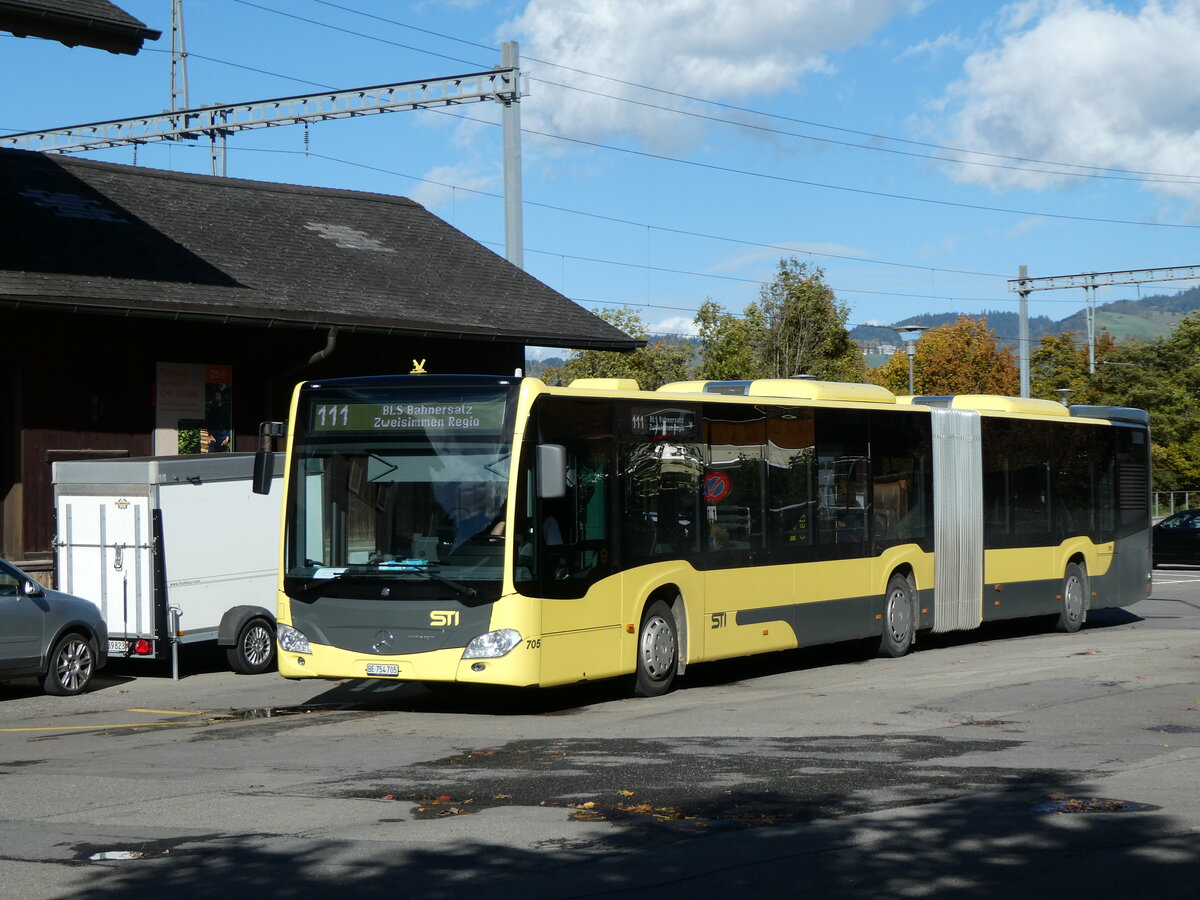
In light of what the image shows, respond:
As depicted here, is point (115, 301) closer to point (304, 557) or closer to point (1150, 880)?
point (304, 557)

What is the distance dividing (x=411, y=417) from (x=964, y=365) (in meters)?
86.3

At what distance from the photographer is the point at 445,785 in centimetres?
962

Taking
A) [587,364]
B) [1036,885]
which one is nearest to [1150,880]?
[1036,885]

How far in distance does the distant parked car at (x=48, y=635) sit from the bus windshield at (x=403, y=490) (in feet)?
11.3

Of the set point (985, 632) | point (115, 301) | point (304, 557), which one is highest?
point (115, 301)

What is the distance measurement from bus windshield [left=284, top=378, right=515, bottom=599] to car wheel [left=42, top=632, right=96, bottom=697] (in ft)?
11.9

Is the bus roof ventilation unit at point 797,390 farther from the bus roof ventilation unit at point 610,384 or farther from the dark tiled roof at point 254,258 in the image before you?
the dark tiled roof at point 254,258

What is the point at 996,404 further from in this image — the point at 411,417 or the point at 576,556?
the point at 411,417

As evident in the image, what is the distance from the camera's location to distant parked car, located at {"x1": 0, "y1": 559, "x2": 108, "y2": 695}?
15445 mm

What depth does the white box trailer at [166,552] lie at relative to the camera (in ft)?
56.4

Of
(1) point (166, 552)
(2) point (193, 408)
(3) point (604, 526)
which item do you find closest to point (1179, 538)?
(2) point (193, 408)

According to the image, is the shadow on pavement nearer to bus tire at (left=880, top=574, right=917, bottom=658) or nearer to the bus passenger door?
the bus passenger door

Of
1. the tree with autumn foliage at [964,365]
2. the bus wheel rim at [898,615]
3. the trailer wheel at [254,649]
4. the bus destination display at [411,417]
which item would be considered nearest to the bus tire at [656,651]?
the bus destination display at [411,417]

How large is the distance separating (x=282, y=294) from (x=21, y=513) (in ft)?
16.4
